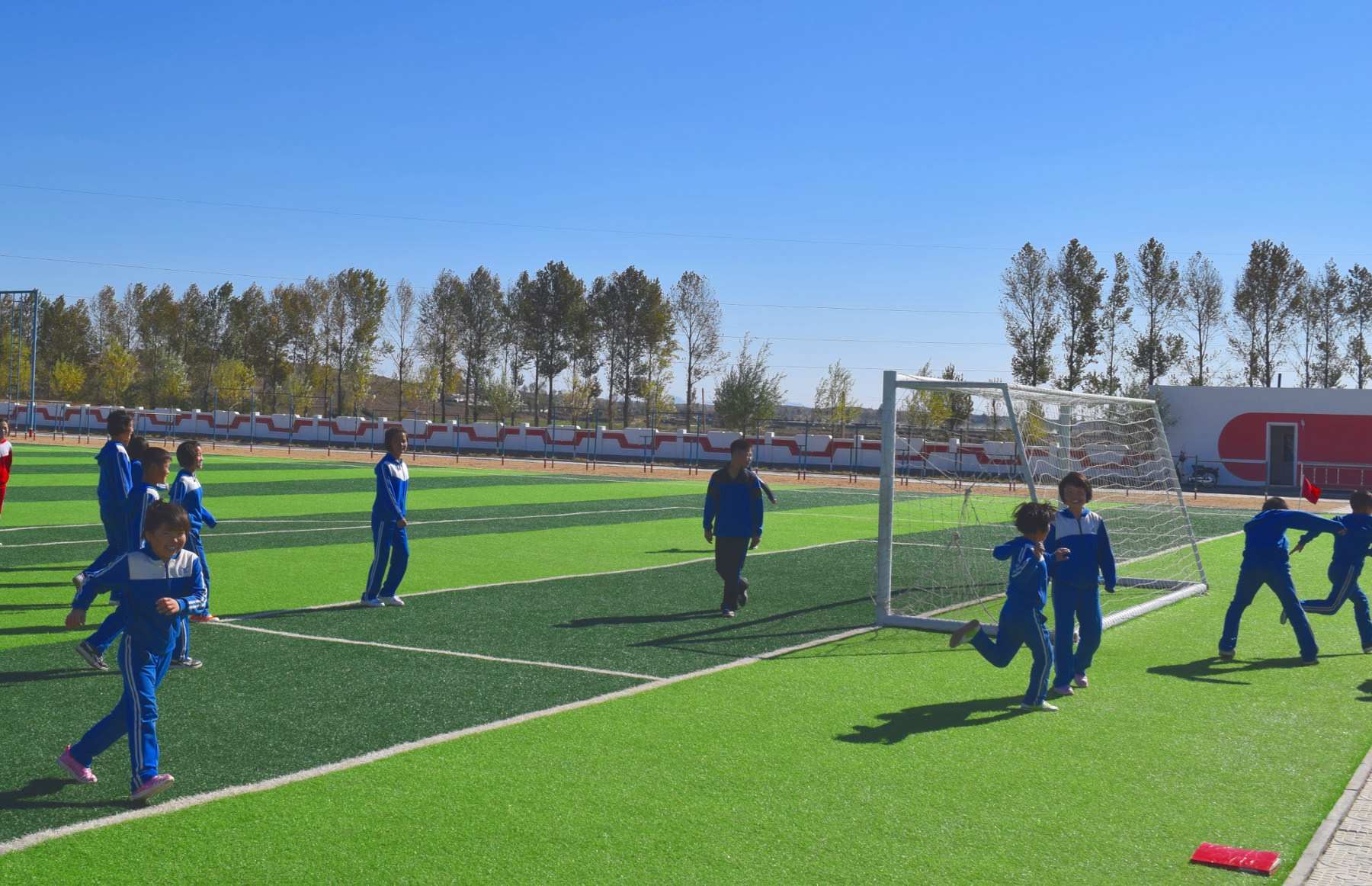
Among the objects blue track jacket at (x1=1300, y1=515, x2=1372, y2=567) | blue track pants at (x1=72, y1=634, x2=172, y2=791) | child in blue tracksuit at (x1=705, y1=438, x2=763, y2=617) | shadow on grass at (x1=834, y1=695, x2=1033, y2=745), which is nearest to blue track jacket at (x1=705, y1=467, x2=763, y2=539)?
child in blue tracksuit at (x1=705, y1=438, x2=763, y2=617)

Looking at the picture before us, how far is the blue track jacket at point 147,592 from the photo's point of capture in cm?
524

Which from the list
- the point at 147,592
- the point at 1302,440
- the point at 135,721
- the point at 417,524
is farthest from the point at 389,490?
the point at 1302,440

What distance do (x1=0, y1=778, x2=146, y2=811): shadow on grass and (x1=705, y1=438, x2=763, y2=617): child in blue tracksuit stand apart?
638cm

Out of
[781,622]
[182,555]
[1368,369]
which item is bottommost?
[781,622]

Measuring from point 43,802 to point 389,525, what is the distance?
5.51 meters

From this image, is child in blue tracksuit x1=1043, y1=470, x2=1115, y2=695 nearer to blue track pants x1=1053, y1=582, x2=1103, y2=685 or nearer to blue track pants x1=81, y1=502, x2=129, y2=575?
blue track pants x1=1053, y1=582, x2=1103, y2=685

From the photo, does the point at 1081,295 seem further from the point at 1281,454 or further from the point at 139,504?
the point at 139,504

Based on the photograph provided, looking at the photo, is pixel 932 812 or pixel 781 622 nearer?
pixel 932 812

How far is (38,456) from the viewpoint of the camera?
120 ft

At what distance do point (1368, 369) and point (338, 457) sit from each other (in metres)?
62.1

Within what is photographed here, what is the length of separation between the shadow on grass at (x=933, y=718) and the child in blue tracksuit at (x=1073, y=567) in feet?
1.56

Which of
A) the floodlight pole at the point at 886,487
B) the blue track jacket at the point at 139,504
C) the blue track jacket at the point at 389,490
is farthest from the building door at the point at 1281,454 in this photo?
the blue track jacket at the point at 139,504

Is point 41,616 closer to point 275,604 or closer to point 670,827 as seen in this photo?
point 275,604

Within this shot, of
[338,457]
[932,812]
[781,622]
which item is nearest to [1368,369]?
[338,457]
